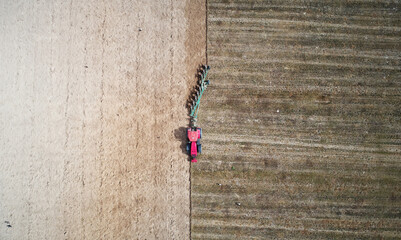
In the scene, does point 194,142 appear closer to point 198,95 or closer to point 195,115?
point 195,115

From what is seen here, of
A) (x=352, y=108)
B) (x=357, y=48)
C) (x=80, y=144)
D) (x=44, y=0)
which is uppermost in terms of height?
(x=44, y=0)

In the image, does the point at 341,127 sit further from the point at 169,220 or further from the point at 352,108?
the point at 169,220

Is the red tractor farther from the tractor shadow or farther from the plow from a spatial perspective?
the tractor shadow

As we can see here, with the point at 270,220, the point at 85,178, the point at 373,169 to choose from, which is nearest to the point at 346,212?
the point at 373,169

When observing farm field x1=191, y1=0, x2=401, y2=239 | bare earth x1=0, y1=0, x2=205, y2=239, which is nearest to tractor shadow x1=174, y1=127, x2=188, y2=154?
bare earth x1=0, y1=0, x2=205, y2=239

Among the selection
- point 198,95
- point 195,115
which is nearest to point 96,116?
point 195,115

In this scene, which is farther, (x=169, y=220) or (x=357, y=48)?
(x=357, y=48)

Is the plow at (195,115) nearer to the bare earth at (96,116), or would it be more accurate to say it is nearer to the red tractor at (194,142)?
the red tractor at (194,142)
